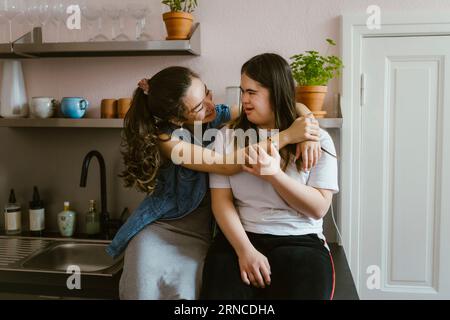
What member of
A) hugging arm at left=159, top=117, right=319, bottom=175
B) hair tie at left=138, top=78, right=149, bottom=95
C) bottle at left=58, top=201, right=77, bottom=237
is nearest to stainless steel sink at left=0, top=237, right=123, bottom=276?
bottle at left=58, top=201, right=77, bottom=237

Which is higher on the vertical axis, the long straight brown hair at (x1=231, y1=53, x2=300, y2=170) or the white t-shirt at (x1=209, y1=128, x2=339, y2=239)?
the long straight brown hair at (x1=231, y1=53, x2=300, y2=170)

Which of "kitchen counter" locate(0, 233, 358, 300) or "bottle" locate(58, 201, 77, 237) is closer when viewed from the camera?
"kitchen counter" locate(0, 233, 358, 300)

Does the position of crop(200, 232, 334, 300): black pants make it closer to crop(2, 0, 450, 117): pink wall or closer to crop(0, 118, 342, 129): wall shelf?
crop(0, 118, 342, 129): wall shelf

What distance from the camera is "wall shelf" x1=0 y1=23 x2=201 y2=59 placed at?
6.00 feet

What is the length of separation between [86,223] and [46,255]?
244mm

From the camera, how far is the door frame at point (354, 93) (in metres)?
1.89

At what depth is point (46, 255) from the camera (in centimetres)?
198

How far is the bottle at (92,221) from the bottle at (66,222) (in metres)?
0.07

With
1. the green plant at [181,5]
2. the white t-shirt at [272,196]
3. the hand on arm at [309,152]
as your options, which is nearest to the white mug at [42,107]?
the green plant at [181,5]

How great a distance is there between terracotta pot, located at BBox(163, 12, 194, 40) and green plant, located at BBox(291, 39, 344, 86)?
44 cm

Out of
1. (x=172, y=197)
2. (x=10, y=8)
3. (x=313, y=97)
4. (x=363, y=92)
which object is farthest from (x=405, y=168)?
(x=10, y=8)

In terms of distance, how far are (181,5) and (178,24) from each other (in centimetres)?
19

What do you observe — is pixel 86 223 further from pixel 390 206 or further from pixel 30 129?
pixel 390 206

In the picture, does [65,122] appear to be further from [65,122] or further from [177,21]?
[177,21]
